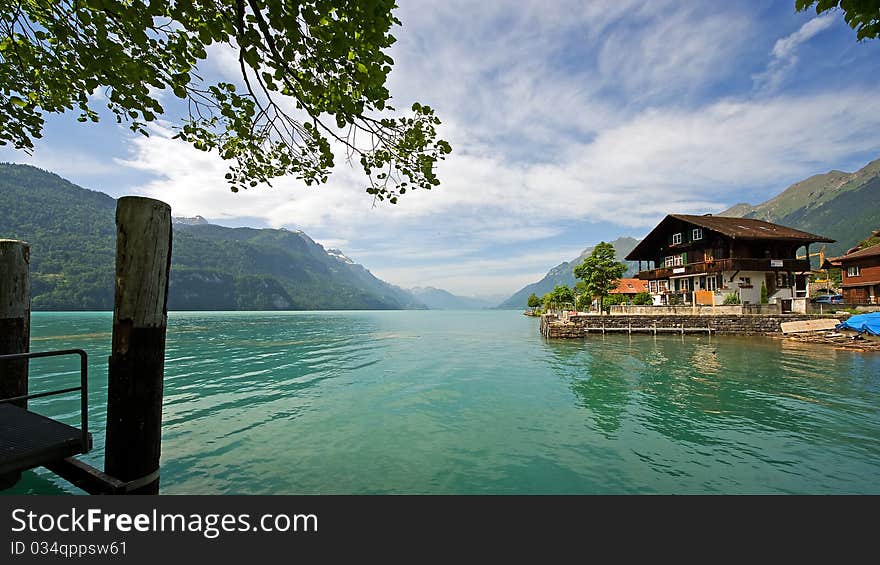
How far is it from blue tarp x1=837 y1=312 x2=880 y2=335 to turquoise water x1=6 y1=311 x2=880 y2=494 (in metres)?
8.51

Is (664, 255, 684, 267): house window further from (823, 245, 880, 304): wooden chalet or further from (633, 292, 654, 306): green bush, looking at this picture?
(823, 245, 880, 304): wooden chalet

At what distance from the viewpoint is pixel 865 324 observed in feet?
99.8

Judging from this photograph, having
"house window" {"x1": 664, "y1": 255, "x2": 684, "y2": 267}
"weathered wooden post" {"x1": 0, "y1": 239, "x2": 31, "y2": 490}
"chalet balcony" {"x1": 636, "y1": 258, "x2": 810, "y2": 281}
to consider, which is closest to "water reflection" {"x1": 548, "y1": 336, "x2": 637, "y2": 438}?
"weathered wooden post" {"x1": 0, "y1": 239, "x2": 31, "y2": 490}

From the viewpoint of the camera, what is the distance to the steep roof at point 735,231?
44094mm

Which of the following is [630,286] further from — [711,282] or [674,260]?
[711,282]

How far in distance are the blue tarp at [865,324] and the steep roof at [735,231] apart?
46.3 feet

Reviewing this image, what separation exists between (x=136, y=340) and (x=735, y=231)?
57628 mm

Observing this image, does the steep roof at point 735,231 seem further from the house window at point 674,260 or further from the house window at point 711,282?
the house window at point 711,282

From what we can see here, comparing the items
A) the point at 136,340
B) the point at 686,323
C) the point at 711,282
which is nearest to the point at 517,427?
the point at 136,340

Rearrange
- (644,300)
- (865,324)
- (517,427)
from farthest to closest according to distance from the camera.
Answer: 1. (644,300)
2. (865,324)
3. (517,427)

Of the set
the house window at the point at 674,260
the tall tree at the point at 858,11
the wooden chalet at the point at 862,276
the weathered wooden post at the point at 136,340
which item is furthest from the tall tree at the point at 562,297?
the weathered wooden post at the point at 136,340
